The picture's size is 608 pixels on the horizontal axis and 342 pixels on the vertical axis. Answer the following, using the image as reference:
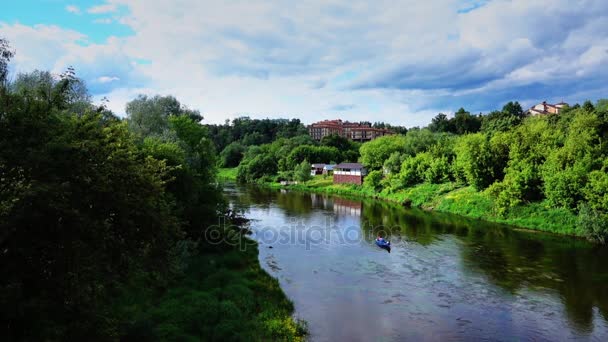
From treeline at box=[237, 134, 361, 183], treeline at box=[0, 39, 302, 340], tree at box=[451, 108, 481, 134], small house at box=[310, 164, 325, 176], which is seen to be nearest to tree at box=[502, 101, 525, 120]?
tree at box=[451, 108, 481, 134]

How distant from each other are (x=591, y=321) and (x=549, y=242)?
53.7ft

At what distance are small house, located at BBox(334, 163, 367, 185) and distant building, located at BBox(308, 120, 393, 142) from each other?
90441 mm

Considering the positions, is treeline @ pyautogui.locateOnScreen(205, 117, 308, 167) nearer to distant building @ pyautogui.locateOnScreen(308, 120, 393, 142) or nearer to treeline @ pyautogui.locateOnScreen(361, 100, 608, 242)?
distant building @ pyautogui.locateOnScreen(308, 120, 393, 142)

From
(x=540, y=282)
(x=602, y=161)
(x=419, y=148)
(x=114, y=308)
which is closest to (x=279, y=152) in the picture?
(x=419, y=148)

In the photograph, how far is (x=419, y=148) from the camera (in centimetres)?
7856

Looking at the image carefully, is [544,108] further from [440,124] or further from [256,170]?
[256,170]

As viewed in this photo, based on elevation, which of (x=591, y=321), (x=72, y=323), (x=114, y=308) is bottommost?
(x=591, y=321)

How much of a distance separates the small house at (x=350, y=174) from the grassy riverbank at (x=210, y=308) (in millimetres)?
56223

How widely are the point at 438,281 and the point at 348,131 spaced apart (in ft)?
534

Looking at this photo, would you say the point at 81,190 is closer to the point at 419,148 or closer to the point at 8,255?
the point at 8,255

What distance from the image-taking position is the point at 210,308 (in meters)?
16.5

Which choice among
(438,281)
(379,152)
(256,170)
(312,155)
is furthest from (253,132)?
(438,281)

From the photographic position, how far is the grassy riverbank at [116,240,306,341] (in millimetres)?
14391

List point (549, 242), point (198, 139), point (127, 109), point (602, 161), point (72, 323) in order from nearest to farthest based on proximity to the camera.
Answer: point (72, 323) < point (549, 242) < point (602, 161) < point (127, 109) < point (198, 139)
